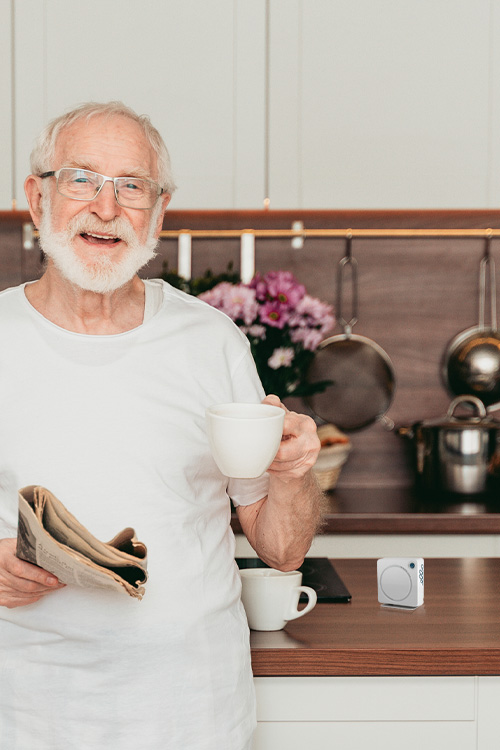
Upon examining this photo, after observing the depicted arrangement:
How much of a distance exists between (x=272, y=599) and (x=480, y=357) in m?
1.59

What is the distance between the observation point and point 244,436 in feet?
→ 2.47

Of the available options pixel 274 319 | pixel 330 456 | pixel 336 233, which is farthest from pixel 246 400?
pixel 336 233

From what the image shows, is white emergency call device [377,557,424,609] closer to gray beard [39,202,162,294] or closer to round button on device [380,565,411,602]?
round button on device [380,565,411,602]

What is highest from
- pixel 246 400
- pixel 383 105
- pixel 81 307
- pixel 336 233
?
pixel 383 105

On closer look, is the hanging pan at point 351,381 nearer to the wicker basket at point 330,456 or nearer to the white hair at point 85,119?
the wicker basket at point 330,456

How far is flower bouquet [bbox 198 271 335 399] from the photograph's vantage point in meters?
1.98

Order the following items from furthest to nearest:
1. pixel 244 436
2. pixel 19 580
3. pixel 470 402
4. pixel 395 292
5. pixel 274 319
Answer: pixel 395 292 → pixel 470 402 → pixel 274 319 → pixel 19 580 → pixel 244 436

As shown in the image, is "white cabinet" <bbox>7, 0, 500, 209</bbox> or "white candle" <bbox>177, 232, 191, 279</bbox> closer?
"white cabinet" <bbox>7, 0, 500, 209</bbox>

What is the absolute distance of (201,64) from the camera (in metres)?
2.11

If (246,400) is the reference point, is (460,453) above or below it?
below

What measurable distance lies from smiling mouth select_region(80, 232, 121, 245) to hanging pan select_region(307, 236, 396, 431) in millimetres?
1474

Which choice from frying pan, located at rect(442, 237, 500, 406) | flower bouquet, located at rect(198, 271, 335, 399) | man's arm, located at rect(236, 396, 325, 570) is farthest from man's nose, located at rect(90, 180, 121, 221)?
frying pan, located at rect(442, 237, 500, 406)

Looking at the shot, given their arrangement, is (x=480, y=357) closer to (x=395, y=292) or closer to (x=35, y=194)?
(x=395, y=292)

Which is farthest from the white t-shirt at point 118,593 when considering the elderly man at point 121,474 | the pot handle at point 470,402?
the pot handle at point 470,402
